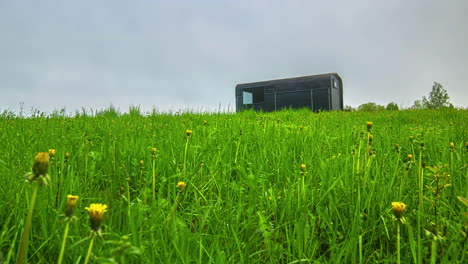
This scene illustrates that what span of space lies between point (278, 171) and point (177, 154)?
94 cm

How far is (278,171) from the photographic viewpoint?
8.34ft

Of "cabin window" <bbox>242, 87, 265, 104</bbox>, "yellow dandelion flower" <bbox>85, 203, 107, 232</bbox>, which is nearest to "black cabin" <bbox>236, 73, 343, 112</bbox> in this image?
"cabin window" <bbox>242, 87, 265, 104</bbox>

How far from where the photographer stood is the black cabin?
28078 mm

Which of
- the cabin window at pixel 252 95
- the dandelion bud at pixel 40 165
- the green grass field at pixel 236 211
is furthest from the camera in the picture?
the cabin window at pixel 252 95

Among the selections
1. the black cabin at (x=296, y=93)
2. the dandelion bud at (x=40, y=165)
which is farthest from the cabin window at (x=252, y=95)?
the dandelion bud at (x=40, y=165)

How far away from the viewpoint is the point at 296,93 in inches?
1180

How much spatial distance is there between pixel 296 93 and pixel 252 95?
535cm

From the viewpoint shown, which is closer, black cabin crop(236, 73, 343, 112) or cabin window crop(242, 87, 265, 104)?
black cabin crop(236, 73, 343, 112)

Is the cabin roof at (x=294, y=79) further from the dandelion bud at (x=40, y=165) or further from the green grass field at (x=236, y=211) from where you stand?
the dandelion bud at (x=40, y=165)

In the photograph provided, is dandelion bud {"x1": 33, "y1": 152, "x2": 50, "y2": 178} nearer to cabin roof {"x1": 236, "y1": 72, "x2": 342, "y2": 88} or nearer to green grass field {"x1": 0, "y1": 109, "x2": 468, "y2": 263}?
green grass field {"x1": 0, "y1": 109, "x2": 468, "y2": 263}

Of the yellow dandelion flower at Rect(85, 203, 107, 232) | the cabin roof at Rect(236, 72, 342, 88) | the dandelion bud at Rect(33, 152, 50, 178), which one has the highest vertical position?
the cabin roof at Rect(236, 72, 342, 88)

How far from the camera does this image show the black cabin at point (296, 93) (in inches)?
1105

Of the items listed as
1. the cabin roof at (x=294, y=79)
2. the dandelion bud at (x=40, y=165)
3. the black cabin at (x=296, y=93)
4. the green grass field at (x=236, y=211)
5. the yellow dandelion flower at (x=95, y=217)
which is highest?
the cabin roof at (x=294, y=79)

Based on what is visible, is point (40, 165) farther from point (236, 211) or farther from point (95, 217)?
point (236, 211)
